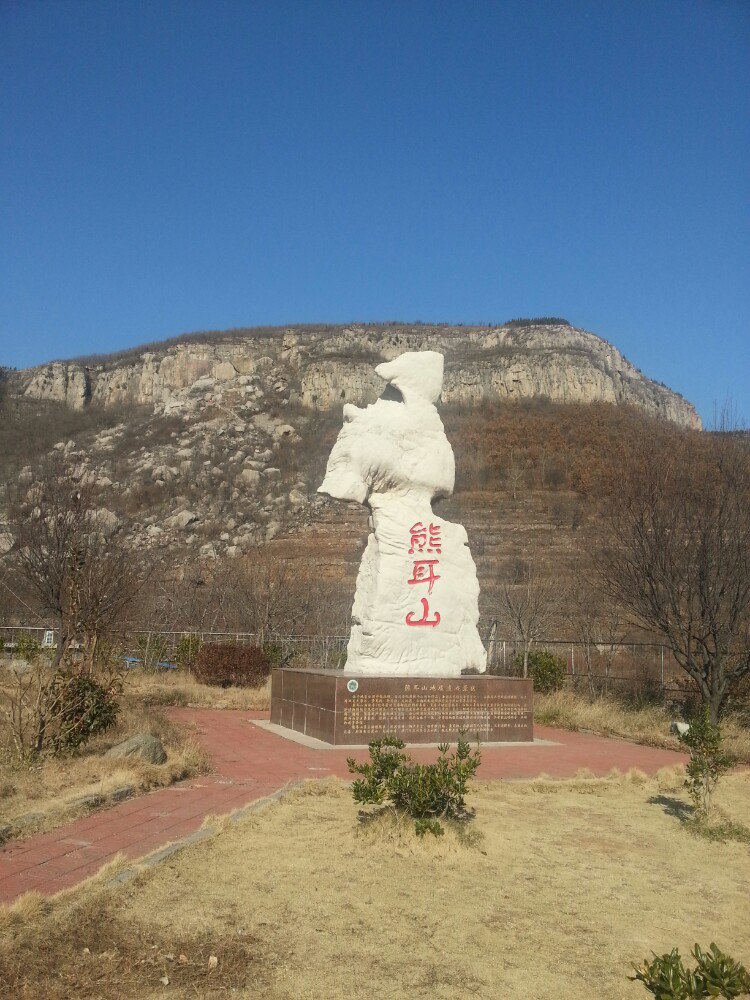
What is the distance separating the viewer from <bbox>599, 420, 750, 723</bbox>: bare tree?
10.9 metres

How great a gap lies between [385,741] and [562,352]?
206 ft

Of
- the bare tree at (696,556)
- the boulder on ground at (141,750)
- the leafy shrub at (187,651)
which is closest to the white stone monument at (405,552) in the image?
the bare tree at (696,556)

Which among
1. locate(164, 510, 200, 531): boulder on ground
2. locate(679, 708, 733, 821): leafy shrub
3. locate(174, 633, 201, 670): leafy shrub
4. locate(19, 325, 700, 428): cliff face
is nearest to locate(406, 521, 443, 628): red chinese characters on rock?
locate(679, 708, 733, 821): leafy shrub

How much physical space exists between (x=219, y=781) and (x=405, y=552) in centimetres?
447

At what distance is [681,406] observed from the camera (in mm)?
72812

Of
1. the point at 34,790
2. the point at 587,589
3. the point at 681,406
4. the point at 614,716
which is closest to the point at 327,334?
the point at 681,406

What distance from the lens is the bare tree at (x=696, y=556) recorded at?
35.9ft

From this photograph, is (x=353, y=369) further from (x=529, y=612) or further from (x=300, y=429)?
(x=529, y=612)

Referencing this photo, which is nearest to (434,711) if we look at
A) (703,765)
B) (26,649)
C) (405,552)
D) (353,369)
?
(405,552)

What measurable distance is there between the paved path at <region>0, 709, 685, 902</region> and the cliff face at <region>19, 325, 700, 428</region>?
4883 centimetres

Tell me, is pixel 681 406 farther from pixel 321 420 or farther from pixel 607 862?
pixel 607 862

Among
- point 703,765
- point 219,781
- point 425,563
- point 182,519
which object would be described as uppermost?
point 182,519

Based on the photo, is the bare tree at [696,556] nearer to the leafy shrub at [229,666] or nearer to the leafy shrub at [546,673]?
the leafy shrub at [546,673]

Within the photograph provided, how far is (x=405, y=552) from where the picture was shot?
10477 mm
